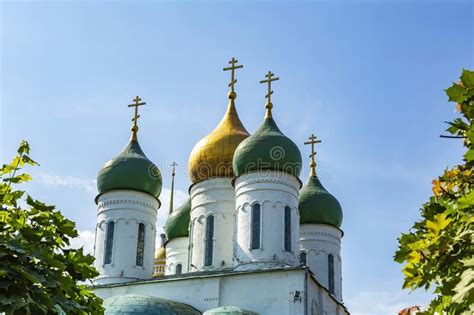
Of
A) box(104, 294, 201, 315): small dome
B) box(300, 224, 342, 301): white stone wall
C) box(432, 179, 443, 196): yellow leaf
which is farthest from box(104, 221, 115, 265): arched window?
box(432, 179, 443, 196): yellow leaf

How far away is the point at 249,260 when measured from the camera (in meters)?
17.7

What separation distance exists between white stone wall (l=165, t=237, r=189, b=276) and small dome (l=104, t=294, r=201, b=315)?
19.0ft

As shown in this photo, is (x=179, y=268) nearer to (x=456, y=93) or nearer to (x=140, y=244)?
(x=140, y=244)

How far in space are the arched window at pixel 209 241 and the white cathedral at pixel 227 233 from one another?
0.10 feet

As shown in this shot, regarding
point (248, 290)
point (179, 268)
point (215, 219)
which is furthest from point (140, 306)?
point (179, 268)

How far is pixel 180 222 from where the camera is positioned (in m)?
22.6

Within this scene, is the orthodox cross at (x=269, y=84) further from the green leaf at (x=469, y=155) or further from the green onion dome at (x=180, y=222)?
the green leaf at (x=469, y=155)

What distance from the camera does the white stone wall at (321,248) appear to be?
2197cm

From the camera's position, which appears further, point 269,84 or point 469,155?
point 269,84

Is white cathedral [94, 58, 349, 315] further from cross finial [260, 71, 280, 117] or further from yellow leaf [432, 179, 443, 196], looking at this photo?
yellow leaf [432, 179, 443, 196]

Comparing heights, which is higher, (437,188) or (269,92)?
(269,92)

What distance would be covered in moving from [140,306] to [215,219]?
5099 mm

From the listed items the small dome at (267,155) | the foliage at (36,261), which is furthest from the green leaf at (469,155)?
the small dome at (267,155)

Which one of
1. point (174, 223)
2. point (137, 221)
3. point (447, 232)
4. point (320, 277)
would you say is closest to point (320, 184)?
point (320, 277)
